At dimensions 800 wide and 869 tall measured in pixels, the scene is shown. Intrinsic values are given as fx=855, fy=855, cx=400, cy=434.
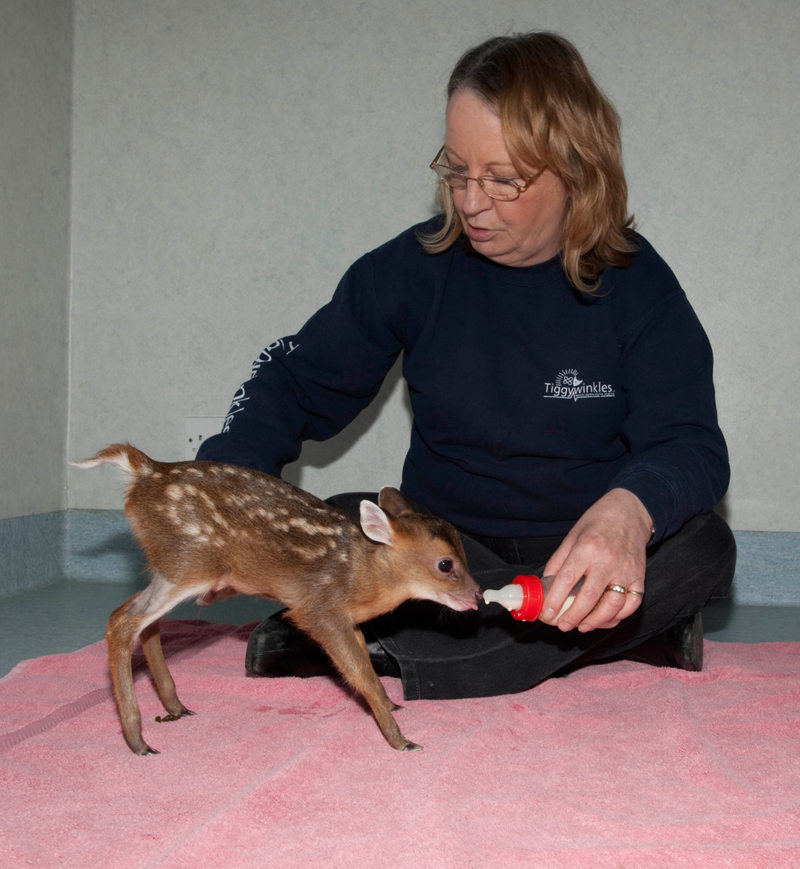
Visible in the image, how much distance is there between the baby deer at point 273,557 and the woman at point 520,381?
0.28 meters

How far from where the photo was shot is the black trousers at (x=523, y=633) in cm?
206

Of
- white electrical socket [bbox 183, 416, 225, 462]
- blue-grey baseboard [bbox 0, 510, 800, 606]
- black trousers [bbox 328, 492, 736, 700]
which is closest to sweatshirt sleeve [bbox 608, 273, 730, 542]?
black trousers [bbox 328, 492, 736, 700]

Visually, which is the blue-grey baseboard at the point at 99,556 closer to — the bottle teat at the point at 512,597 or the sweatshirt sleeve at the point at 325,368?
the sweatshirt sleeve at the point at 325,368

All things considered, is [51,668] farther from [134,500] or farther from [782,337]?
[782,337]

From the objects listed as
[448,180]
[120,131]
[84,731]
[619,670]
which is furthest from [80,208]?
[619,670]

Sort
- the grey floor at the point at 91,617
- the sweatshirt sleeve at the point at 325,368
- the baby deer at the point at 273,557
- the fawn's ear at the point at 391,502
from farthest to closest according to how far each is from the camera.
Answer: the grey floor at the point at 91,617
the sweatshirt sleeve at the point at 325,368
the fawn's ear at the point at 391,502
the baby deer at the point at 273,557

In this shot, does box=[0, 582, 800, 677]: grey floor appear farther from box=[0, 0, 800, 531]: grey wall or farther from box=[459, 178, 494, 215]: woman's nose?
box=[459, 178, 494, 215]: woman's nose

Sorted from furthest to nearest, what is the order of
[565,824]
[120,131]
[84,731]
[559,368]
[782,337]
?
[120,131] < [782,337] < [559,368] < [84,731] < [565,824]

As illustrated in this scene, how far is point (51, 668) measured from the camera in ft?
7.37

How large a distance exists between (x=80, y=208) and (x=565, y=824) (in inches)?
130

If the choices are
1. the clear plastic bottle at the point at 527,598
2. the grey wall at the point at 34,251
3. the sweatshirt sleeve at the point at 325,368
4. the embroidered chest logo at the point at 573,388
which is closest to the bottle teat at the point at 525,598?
the clear plastic bottle at the point at 527,598

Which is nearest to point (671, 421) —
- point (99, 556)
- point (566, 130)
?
point (566, 130)

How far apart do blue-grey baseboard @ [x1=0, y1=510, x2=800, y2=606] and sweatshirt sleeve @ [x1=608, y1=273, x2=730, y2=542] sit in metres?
1.54

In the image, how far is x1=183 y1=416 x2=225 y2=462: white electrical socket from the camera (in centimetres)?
367
